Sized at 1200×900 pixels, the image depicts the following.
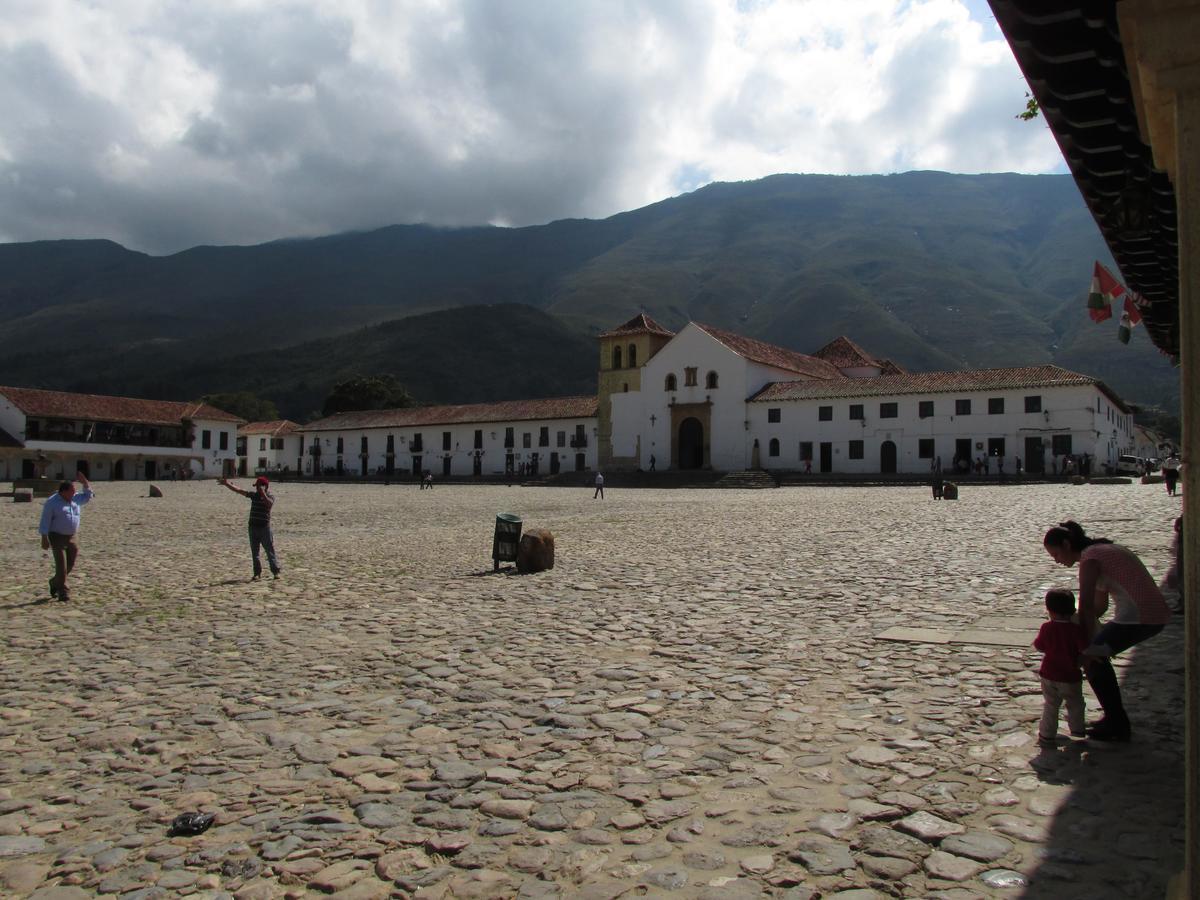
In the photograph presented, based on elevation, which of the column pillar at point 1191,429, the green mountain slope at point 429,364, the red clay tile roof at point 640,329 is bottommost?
the column pillar at point 1191,429

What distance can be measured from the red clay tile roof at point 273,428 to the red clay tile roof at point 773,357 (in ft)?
133

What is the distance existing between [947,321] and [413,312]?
107160 millimetres

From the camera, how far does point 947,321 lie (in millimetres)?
133875

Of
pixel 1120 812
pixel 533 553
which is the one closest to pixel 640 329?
pixel 533 553

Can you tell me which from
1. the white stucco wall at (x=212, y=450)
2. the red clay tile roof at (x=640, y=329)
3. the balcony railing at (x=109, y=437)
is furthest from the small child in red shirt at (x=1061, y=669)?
the white stucco wall at (x=212, y=450)

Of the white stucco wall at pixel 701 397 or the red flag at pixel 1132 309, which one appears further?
the white stucco wall at pixel 701 397

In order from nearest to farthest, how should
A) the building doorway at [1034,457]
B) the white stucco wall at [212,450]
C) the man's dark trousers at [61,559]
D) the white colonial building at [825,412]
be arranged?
the man's dark trousers at [61,559] < the building doorway at [1034,457] < the white colonial building at [825,412] < the white stucco wall at [212,450]

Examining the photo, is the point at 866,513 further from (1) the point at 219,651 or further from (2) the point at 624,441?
(2) the point at 624,441

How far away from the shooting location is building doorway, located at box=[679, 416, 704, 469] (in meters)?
53.0

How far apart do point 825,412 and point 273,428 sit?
5362cm

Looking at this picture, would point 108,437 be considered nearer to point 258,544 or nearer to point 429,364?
point 258,544

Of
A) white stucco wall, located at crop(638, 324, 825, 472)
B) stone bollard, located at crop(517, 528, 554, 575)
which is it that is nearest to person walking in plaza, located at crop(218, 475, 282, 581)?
stone bollard, located at crop(517, 528, 554, 575)

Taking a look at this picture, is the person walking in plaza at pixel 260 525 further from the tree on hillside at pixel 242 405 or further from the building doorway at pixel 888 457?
the tree on hillside at pixel 242 405

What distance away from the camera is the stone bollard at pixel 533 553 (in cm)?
1084
